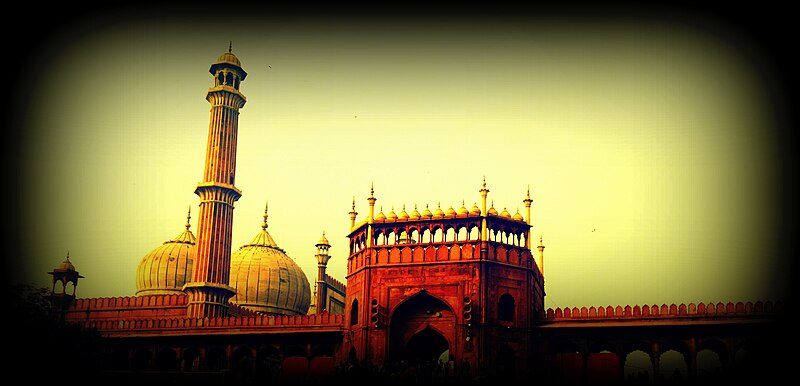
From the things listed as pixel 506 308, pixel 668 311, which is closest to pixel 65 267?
pixel 506 308

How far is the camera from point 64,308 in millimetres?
37344

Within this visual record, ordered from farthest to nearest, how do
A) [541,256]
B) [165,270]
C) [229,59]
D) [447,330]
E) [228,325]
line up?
[165,270] < [229,59] < [541,256] < [228,325] < [447,330]

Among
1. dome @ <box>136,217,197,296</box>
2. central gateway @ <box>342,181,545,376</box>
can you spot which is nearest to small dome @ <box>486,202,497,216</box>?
central gateway @ <box>342,181,545,376</box>

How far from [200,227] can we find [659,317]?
61.9ft

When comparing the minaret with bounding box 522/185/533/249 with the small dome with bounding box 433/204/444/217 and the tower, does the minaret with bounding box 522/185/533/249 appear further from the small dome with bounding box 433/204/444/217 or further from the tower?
the tower

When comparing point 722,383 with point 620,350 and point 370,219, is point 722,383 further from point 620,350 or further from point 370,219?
point 370,219

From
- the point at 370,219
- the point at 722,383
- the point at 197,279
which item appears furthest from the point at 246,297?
the point at 722,383

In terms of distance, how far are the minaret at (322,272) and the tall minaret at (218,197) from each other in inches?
268

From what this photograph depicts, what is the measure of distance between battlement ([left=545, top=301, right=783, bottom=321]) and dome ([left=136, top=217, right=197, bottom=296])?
20.8m

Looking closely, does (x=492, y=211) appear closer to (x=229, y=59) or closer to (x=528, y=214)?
(x=528, y=214)

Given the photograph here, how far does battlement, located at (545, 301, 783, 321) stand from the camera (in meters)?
25.6

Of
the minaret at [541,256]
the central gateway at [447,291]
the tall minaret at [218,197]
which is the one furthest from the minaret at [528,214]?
the tall minaret at [218,197]

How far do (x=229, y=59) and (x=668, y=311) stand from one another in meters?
21.1

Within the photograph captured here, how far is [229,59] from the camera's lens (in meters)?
37.6
